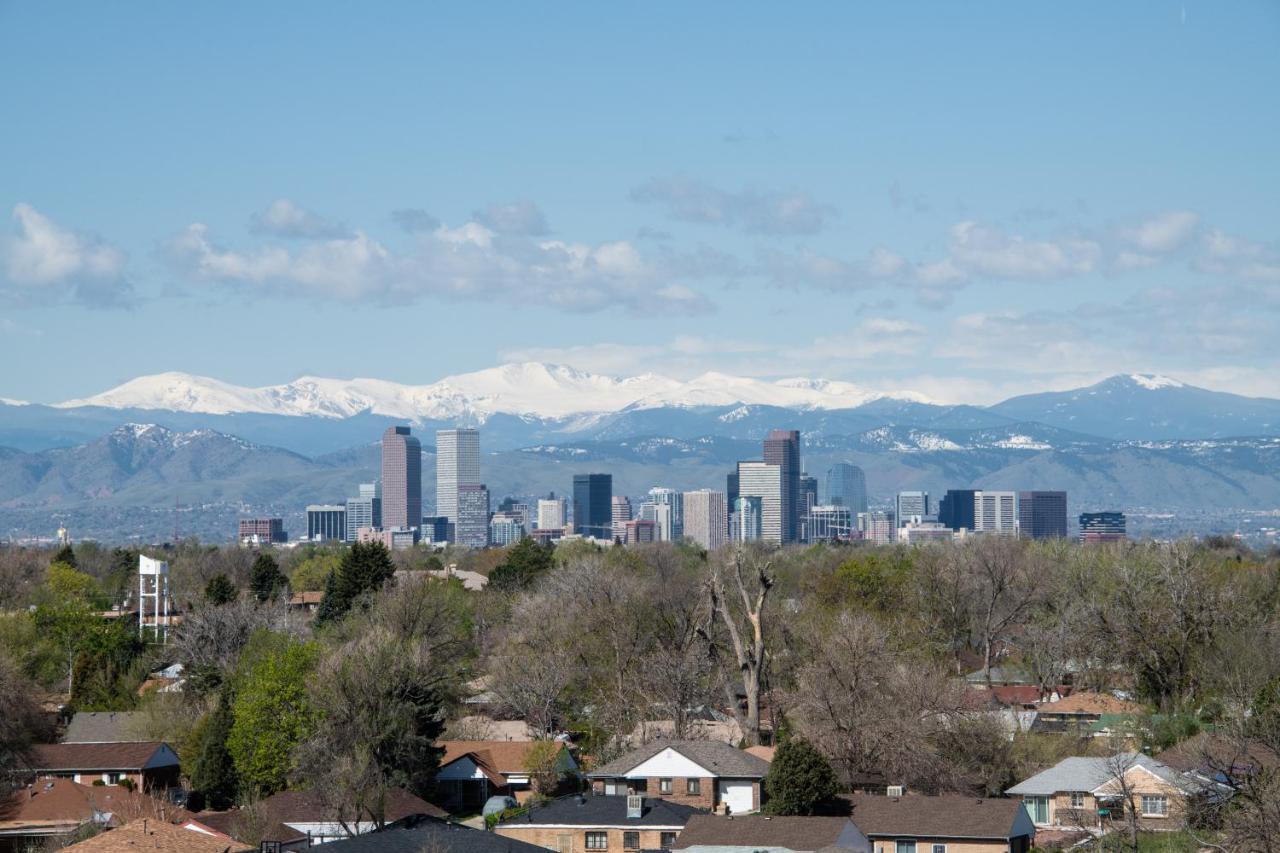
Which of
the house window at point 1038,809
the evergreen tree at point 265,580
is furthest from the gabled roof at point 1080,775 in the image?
the evergreen tree at point 265,580

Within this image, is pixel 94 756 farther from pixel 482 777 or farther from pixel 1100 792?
pixel 1100 792

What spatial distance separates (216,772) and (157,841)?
16102 millimetres

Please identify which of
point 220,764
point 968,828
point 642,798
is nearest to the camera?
point 968,828

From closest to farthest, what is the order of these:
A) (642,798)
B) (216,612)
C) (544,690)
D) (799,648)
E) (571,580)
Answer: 1. (642,798)
2. (544,690)
3. (799,648)
4. (216,612)
5. (571,580)

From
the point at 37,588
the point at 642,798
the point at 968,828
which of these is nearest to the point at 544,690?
the point at 642,798

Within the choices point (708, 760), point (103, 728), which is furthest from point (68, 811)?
point (708, 760)

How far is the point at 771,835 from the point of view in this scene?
165 feet

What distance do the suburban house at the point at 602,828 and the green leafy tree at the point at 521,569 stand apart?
60.5 meters

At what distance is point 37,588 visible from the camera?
119438 mm

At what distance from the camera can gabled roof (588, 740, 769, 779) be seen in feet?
197

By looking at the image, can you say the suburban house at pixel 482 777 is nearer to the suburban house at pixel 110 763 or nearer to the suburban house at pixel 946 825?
the suburban house at pixel 110 763

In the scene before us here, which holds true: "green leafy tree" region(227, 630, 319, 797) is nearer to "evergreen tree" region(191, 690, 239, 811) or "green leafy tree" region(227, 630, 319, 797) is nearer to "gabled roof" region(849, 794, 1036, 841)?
"evergreen tree" region(191, 690, 239, 811)

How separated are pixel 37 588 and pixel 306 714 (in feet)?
200

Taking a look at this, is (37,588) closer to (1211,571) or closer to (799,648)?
(799,648)
